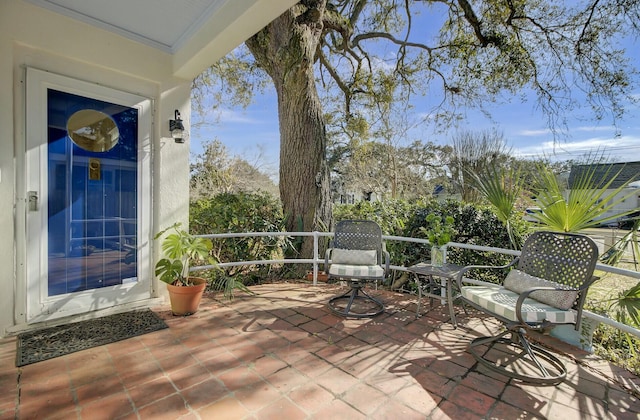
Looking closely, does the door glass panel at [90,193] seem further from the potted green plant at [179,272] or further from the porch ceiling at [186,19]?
the porch ceiling at [186,19]

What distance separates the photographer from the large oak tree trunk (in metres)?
5.04

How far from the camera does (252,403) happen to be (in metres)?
1.77

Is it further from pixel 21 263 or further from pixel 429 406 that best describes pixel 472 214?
pixel 21 263

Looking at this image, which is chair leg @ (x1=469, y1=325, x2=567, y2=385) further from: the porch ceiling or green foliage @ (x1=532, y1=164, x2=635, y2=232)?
the porch ceiling

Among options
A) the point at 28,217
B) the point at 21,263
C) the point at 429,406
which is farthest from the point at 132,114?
the point at 429,406

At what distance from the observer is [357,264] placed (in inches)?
136

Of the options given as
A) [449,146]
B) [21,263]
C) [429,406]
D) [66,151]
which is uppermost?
[449,146]

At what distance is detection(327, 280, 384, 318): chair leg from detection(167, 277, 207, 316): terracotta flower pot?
4.73ft

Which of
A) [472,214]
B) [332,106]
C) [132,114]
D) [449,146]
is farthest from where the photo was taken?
[449,146]

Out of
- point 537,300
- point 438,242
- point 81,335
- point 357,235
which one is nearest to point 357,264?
point 357,235

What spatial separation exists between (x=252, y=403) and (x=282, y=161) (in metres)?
4.19

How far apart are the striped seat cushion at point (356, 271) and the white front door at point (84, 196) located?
2096mm

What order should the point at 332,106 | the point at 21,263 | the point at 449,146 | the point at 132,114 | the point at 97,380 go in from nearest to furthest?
the point at 97,380 < the point at 21,263 < the point at 132,114 < the point at 332,106 < the point at 449,146

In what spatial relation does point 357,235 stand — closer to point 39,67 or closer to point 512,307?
point 512,307
